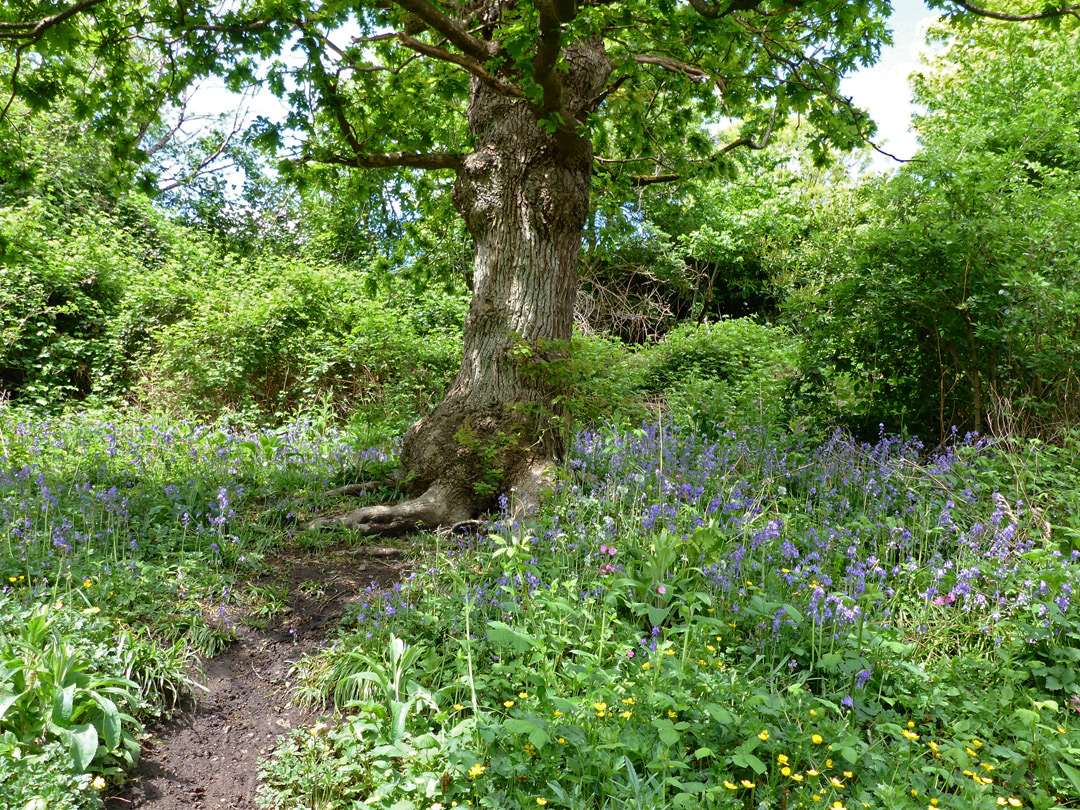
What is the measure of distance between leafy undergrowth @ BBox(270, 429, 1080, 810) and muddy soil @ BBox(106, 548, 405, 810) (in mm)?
168

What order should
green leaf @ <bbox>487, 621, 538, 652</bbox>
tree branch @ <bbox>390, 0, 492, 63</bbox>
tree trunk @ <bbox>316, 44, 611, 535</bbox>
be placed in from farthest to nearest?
tree trunk @ <bbox>316, 44, 611, 535</bbox>
tree branch @ <bbox>390, 0, 492, 63</bbox>
green leaf @ <bbox>487, 621, 538, 652</bbox>

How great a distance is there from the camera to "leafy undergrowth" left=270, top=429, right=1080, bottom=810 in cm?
235

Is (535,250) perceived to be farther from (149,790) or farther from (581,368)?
(149,790)

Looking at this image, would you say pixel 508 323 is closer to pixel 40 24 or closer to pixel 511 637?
pixel 511 637

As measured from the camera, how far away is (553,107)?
504cm

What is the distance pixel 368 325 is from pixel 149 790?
6775 millimetres

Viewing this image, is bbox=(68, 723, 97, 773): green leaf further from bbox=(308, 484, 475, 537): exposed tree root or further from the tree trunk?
the tree trunk

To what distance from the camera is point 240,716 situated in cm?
299

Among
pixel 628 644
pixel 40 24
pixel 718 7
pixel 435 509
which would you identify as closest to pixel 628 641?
pixel 628 644

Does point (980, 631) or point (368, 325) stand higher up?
point (368, 325)

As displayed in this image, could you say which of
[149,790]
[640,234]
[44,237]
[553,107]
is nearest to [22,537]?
[149,790]

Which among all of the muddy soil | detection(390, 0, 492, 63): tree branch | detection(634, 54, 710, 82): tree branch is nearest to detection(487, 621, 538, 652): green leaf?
the muddy soil

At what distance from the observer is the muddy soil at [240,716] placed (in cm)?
255

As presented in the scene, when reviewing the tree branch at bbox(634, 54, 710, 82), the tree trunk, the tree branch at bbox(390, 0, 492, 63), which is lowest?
the tree trunk
